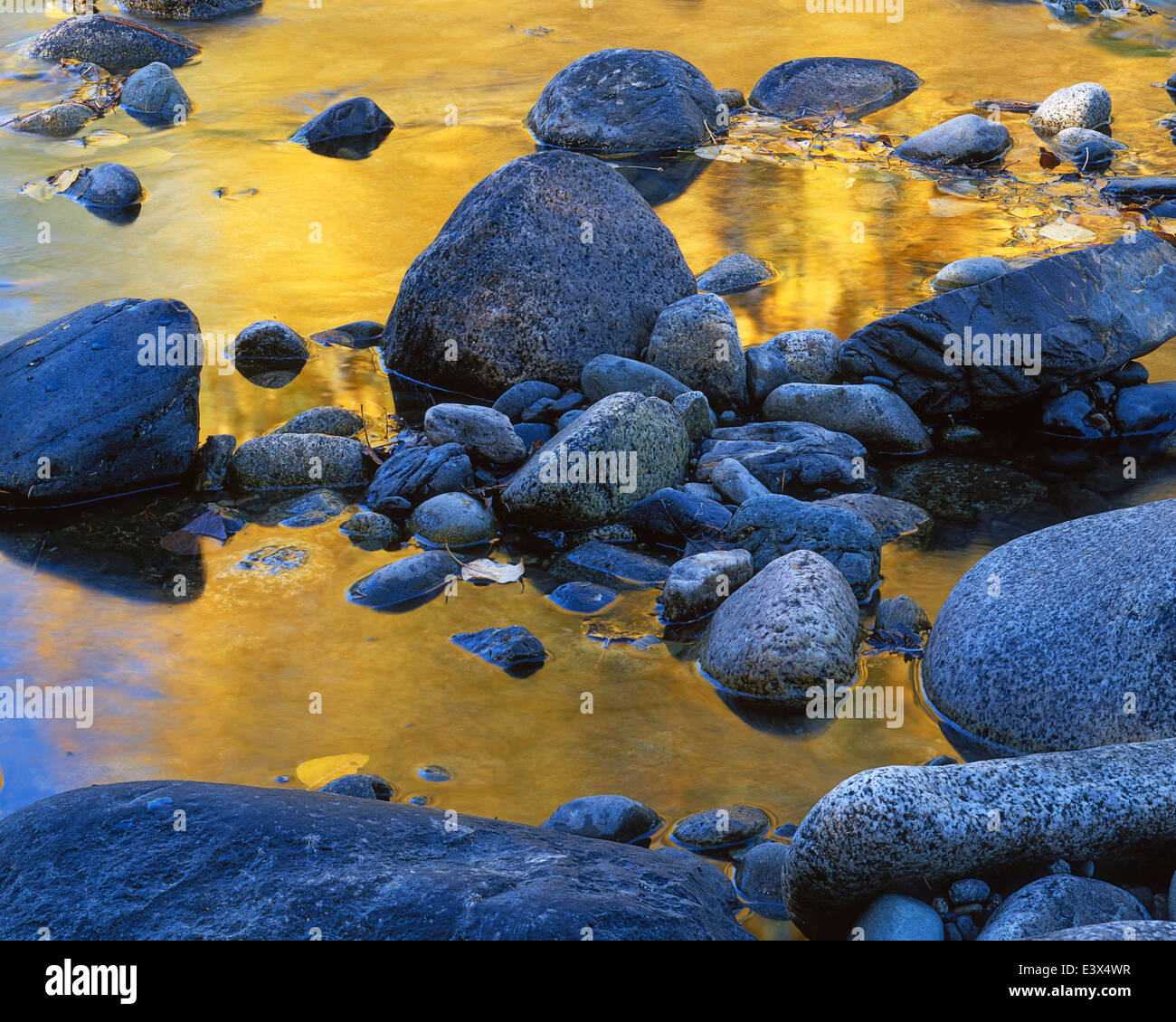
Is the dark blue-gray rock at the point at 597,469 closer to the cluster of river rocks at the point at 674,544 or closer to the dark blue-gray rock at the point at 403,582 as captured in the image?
the cluster of river rocks at the point at 674,544

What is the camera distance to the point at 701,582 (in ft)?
18.2

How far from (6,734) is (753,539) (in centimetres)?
351

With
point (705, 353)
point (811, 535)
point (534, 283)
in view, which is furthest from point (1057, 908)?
point (534, 283)

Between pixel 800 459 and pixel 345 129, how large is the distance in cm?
825

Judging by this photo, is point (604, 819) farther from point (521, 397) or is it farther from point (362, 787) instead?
point (521, 397)

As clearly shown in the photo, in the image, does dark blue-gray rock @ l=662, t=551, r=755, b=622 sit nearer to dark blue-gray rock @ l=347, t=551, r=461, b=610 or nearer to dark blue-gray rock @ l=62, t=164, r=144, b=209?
dark blue-gray rock @ l=347, t=551, r=461, b=610

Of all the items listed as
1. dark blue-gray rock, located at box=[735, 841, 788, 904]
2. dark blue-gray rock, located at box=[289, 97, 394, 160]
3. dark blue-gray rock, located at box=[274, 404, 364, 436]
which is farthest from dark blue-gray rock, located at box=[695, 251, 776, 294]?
dark blue-gray rock, located at box=[735, 841, 788, 904]

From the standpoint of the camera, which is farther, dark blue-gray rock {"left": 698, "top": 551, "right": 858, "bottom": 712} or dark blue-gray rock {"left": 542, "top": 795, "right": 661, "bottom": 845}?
dark blue-gray rock {"left": 698, "top": 551, "right": 858, "bottom": 712}

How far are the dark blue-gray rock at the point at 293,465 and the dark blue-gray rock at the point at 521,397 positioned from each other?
1.03 meters

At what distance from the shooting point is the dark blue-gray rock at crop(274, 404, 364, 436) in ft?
23.8

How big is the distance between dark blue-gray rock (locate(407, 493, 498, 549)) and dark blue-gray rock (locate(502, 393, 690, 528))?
16cm

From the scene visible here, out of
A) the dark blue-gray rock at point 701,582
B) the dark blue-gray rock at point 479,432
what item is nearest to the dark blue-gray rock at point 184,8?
the dark blue-gray rock at point 479,432
